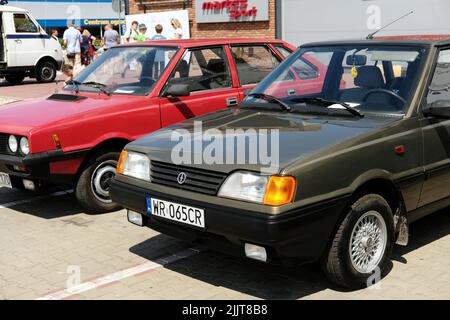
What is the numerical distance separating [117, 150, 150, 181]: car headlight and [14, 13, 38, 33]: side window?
15772mm

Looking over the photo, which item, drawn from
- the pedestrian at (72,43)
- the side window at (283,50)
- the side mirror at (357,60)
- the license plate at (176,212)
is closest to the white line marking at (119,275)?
the license plate at (176,212)

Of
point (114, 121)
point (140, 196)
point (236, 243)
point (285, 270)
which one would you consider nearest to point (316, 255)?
point (236, 243)

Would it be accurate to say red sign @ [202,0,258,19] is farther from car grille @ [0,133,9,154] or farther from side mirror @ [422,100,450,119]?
side mirror @ [422,100,450,119]

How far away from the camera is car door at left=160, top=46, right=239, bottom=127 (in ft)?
20.4

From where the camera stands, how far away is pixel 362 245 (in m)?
3.92

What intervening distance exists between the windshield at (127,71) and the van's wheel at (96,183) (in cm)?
80

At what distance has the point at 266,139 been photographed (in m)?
3.91

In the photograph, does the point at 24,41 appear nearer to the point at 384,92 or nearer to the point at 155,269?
the point at 155,269

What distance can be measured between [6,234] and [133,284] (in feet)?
6.04

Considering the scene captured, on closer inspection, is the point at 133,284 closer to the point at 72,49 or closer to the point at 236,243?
the point at 236,243

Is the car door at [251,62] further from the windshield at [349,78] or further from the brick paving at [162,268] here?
the brick paving at [162,268]

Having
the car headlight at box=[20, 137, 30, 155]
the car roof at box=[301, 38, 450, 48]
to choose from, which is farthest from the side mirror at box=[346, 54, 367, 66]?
the car headlight at box=[20, 137, 30, 155]

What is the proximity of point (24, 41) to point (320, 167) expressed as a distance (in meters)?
17.2

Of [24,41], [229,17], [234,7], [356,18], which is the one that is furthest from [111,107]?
[229,17]
